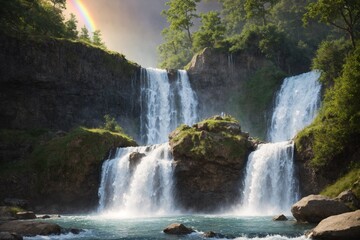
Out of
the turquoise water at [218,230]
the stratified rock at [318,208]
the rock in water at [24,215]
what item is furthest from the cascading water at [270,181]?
the rock in water at [24,215]

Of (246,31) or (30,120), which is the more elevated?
(246,31)

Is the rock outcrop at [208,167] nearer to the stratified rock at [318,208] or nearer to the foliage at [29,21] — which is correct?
the stratified rock at [318,208]

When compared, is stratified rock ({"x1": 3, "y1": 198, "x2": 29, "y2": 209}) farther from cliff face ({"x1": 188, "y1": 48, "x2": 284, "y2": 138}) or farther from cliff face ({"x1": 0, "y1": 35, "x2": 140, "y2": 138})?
cliff face ({"x1": 188, "y1": 48, "x2": 284, "y2": 138})

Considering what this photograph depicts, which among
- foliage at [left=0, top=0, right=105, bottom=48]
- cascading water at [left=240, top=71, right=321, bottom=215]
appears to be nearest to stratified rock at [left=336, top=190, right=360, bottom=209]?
cascading water at [left=240, top=71, right=321, bottom=215]

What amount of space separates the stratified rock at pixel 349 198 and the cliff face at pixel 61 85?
40.6 metres

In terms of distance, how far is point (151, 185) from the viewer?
43031 mm

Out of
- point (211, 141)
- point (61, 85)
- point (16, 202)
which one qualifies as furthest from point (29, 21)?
point (211, 141)

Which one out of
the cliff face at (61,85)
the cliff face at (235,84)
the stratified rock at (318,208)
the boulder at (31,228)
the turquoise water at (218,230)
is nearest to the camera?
the turquoise water at (218,230)

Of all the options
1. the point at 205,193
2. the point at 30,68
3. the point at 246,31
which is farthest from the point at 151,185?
the point at 246,31

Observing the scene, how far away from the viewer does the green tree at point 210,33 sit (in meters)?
74.7

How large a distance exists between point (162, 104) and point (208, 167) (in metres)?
26.4

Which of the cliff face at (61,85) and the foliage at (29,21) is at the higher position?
the foliage at (29,21)

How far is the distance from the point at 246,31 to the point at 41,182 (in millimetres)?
47125

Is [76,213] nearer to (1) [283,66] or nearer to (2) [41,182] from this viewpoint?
(2) [41,182]
